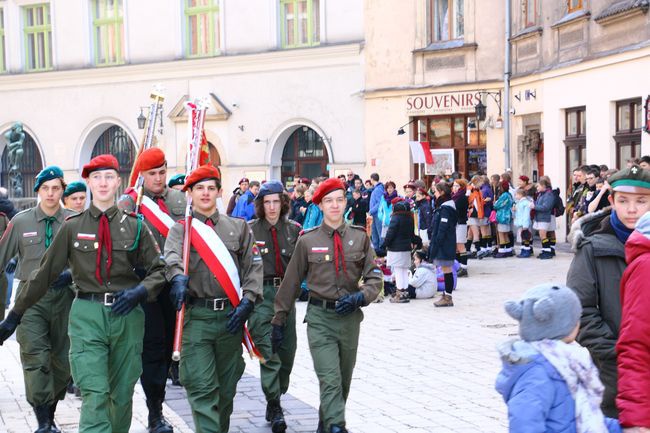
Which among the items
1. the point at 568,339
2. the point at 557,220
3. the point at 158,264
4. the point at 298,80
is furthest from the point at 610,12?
the point at 568,339

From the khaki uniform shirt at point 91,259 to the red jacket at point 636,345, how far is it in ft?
10.7

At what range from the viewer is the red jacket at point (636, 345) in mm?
4105

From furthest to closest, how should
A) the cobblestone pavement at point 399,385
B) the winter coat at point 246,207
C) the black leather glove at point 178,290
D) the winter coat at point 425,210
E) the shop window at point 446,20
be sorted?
the shop window at point 446,20
the winter coat at point 246,207
the winter coat at point 425,210
the cobblestone pavement at point 399,385
the black leather glove at point 178,290

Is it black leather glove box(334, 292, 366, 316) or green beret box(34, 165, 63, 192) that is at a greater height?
green beret box(34, 165, 63, 192)

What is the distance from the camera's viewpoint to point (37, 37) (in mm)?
33469

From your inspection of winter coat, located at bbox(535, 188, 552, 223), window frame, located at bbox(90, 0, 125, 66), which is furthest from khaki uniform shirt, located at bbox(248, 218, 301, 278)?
window frame, located at bbox(90, 0, 125, 66)

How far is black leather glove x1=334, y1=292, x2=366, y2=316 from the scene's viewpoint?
7.15m

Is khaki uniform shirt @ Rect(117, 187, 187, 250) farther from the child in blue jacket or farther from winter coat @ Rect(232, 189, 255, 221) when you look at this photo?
winter coat @ Rect(232, 189, 255, 221)

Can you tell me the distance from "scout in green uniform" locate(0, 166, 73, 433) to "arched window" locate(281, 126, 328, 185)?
20.4 m

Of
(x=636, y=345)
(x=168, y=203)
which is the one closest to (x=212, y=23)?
(x=168, y=203)

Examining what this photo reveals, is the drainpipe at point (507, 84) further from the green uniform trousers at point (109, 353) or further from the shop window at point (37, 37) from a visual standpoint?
the green uniform trousers at point (109, 353)

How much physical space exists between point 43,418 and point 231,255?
1868 mm

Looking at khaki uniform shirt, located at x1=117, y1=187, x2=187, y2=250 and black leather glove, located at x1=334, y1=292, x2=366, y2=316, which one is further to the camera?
khaki uniform shirt, located at x1=117, y1=187, x2=187, y2=250

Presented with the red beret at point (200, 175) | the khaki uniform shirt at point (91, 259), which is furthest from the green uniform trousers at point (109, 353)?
the red beret at point (200, 175)
